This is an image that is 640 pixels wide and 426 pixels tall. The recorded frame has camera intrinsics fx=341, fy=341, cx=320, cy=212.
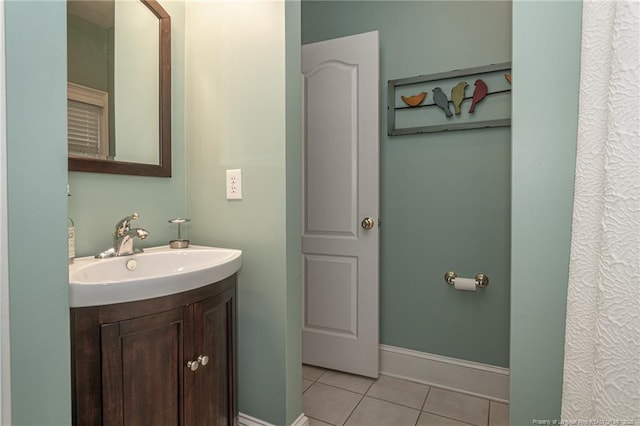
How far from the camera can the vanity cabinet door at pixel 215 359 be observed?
3.46 ft

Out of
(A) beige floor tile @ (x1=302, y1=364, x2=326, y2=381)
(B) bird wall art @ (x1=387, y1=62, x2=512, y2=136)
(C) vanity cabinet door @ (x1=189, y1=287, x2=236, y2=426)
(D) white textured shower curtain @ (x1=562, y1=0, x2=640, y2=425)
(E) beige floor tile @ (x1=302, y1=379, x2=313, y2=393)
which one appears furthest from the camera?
(A) beige floor tile @ (x1=302, y1=364, x2=326, y2=381)

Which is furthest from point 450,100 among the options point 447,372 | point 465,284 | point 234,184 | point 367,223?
point 447,372

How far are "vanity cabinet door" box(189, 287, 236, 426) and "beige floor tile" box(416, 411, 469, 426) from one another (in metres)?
0.89

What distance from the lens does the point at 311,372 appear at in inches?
81.0

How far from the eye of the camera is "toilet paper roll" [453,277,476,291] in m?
1.74

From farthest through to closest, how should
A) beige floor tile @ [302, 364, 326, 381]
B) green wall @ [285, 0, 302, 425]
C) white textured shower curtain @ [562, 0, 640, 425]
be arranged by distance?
beige floor tile @ [302, 364, 326, 381] → green wall @ [285, 0, 302, 425] → white textured shower curtain @ [562, 0, 640, 425]

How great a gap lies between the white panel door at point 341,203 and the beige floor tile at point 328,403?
0.20 meters

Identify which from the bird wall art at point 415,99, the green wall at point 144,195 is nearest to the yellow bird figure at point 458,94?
the bird wall art at point 415,99

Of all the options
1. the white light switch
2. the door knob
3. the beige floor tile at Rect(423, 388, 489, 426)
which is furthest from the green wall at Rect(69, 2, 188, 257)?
the beige floor tile at Rect(423, 388, 489, 426)

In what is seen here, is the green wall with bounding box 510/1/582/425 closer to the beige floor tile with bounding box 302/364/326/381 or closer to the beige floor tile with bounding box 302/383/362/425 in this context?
the beige floor tile with bounding box 302/383/362/425

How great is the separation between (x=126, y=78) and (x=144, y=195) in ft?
1.52

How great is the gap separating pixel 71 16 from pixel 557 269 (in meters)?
1.69

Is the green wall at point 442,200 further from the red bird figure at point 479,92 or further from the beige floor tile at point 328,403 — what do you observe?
the beige floor tile at point 328,403

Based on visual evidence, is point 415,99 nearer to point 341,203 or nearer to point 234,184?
point 341,203
